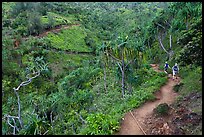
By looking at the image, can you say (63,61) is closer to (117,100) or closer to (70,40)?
(70,40)

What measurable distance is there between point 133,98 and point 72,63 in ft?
75.8

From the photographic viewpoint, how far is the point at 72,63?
120 feet

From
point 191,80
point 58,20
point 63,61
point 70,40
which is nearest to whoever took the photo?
point 191,80

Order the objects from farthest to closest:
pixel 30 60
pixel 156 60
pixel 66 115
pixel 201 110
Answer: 1. pixel 30 60
2. pixel 156 60
3. pixel 66 115
4. pixel 201 110

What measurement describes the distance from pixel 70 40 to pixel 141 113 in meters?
32.8

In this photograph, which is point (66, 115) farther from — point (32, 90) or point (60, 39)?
point (60, 39)

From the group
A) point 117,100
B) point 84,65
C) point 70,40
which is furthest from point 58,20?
point 117,100

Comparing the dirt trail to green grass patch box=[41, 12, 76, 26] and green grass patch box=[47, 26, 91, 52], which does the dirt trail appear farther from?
green grass patch box=[41, 12, 76, 26]

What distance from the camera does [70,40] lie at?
43844 millimetres

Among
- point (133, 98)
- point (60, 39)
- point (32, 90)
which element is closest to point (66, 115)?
point (133, 98)

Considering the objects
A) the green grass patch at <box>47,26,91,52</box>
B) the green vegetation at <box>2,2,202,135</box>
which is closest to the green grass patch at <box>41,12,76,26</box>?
the green vegetation at <box>2,2,202,135</box>

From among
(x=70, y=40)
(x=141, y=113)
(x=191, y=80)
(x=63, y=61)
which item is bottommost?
(x=63, y=61)

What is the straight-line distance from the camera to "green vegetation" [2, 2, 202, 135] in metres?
13.7

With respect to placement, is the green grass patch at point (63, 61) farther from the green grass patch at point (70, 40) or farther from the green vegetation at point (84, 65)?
the green grass patch at point (70, 40)
